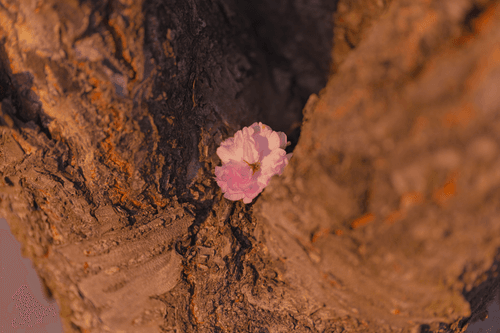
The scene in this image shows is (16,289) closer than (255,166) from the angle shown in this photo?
No

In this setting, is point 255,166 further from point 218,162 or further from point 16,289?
point 16,289

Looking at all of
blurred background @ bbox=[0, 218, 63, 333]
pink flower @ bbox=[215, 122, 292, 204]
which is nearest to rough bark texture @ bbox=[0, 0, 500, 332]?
pink flower @ bbox=[215, 122, 292, 204]

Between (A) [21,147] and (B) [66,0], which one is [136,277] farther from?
(B) [66,0]

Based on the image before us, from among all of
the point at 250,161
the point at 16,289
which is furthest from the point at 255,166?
the point at 16,289

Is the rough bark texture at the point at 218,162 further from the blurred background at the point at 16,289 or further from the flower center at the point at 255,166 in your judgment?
the blurred background at the point at 16,289

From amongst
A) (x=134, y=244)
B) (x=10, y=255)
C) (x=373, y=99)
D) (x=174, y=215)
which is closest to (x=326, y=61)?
(x=373, y=99)
